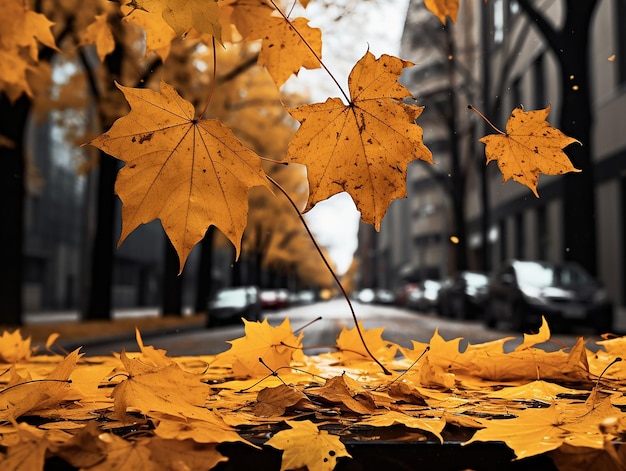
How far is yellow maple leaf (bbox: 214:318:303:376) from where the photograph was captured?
6.23 feet

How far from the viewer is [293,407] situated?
4.64 ft

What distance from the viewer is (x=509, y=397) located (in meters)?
1.61

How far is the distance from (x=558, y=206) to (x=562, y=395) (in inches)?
997

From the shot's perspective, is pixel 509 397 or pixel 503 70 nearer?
pixel 509 397

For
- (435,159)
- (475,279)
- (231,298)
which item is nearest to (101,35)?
(435,159)

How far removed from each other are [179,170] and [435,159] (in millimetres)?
6107

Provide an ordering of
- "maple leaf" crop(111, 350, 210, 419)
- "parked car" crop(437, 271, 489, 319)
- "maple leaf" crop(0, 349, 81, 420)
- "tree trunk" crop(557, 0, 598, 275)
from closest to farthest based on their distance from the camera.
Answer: "maple leaf" crop(111, 350, 210, 419) < "maple leaf" crop(0, 349, 81, 420) < "tree trunk" crop(557, 0, 598, 275) < "parked car" crop(437, 271, 489, 319)

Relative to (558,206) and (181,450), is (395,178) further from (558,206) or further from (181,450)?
(558,206)

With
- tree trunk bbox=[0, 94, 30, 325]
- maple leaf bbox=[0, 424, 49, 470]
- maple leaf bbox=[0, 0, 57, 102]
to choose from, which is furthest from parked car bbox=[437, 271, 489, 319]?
maple leaf bbox=[0, 424, 49, 470]

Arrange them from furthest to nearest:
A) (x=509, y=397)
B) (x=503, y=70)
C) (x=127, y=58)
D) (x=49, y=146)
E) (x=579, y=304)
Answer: (x=49, y=146) < (x=503, y=70) < (x=127, y=58) < (x=579, y=304) < (x=509, y=397)

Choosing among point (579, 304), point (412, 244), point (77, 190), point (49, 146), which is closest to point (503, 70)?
point (579, 304)

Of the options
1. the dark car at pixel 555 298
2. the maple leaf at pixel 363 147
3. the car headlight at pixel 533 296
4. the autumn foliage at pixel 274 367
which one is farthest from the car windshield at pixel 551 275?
the maple leaf at pixel 363 147

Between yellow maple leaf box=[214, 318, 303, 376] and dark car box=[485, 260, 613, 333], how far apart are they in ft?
36.9

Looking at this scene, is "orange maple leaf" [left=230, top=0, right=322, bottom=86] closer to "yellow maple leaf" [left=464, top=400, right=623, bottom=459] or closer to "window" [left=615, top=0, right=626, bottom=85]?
"yellow maple leaf" [left=464, top=400, right=623, bottom=459]
